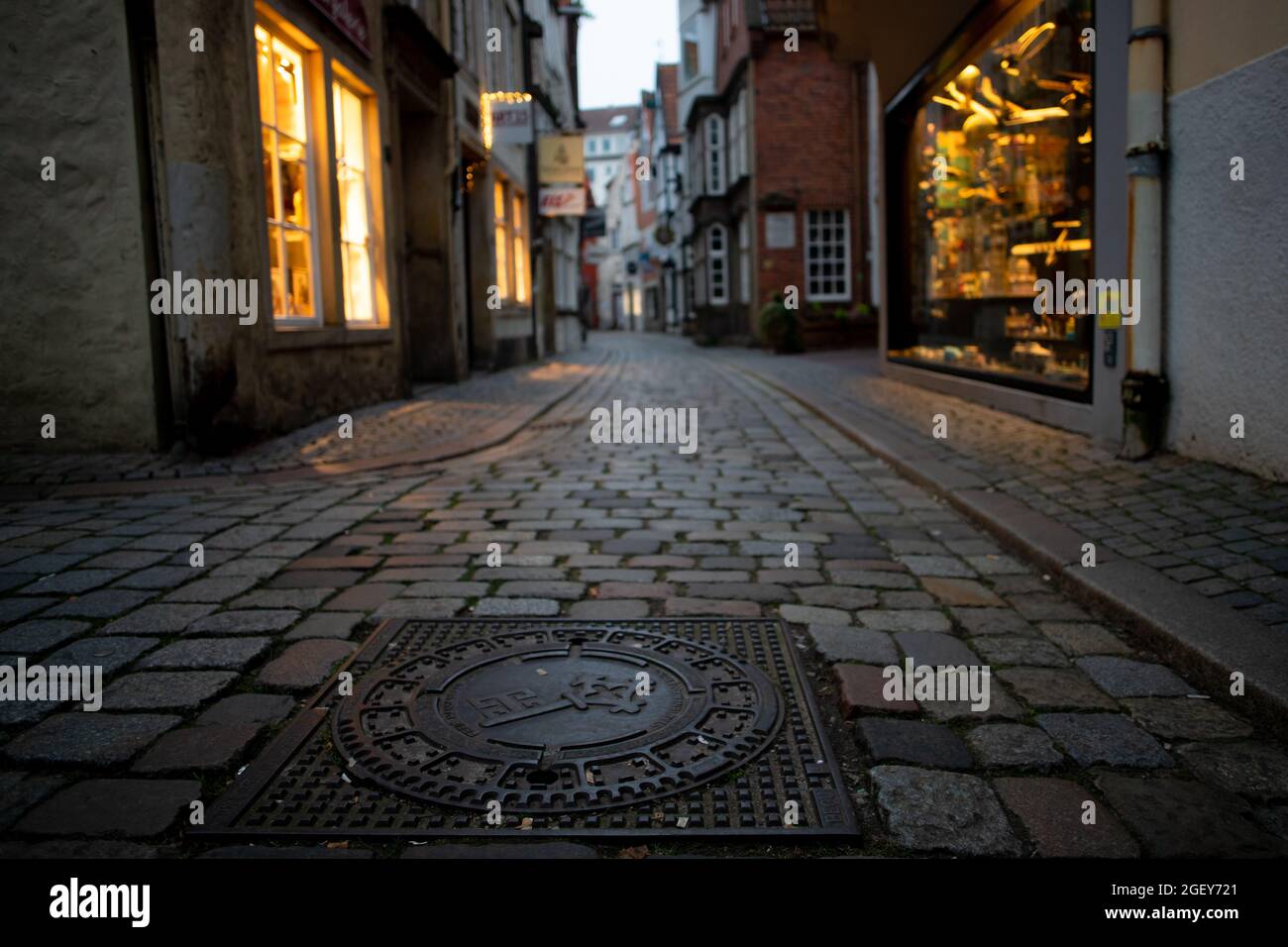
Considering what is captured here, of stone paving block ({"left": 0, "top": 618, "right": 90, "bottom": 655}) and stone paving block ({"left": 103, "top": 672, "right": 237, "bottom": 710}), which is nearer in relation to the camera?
stone paving block ({"left": 103, "top": 672, "right": 237, "bottom": 710})

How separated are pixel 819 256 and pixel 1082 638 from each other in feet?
81.7

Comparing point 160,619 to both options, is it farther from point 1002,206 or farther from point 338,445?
point 1002,206

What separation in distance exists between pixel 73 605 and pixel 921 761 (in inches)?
125

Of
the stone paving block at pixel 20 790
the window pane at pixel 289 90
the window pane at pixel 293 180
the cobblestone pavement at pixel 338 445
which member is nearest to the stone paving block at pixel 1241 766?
the stone paving block at pixel 20 790

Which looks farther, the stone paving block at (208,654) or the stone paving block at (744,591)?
the stone paving block at (744,591)

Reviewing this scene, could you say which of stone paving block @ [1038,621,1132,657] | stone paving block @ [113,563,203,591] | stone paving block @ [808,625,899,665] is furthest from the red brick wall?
stone paving block @ [808,625,899,665]

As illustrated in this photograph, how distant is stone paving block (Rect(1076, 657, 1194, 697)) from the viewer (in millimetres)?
3090

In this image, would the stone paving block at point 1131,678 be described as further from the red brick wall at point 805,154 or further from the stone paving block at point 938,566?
the red brick wall at point 805,154

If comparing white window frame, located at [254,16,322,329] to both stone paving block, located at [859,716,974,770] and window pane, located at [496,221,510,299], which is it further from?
window pane, located at [496,221,510,299]

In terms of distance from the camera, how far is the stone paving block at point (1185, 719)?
9.16ft

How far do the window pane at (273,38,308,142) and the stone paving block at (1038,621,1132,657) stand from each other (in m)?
7.81

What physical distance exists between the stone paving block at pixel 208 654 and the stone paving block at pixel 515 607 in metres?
0.80
